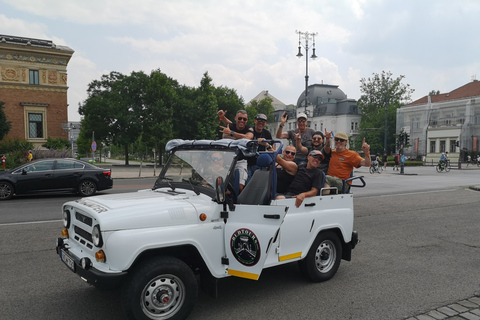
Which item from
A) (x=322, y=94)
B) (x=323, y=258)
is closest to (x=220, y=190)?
(x=323, y=258)

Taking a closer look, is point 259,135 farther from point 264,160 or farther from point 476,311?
point 476,311

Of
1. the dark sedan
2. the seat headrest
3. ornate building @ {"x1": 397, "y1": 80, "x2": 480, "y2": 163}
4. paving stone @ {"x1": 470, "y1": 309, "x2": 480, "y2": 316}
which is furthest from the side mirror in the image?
ornate building @ {"x1": 397, "y1": 80, "x2": 480, "y2": 163}

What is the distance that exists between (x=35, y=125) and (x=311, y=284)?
148 ft

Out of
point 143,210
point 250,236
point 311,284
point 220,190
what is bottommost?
point 311,284

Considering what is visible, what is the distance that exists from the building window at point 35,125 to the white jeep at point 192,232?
43.7 metres

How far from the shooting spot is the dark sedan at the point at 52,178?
41.3 feet

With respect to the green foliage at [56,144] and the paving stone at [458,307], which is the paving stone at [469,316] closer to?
the paving stone at [458,307]

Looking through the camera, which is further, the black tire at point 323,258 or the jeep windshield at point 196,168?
the black tire at point 323,258

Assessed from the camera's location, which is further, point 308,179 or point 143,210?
point 308,179

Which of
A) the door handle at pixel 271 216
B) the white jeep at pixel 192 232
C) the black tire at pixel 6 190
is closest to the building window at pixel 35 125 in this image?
the black tire at pixel 6 190

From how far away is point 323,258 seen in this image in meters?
4.93

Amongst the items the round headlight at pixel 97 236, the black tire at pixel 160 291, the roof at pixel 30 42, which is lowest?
the black tire at pixel 160 291

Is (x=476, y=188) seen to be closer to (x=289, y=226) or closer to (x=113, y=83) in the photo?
(x=289, y=226)

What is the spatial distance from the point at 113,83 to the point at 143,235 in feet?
157
